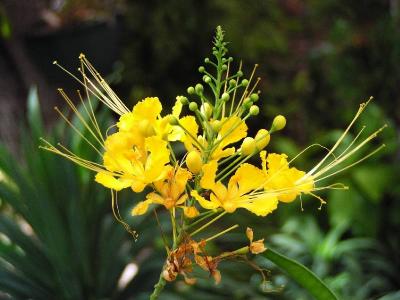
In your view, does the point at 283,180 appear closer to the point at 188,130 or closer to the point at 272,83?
the point at 188,130

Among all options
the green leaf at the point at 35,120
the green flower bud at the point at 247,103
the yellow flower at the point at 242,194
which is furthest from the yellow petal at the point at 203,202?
the green leaf at the point at 35,120

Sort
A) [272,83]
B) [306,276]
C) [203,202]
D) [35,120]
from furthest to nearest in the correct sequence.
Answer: [272,83]
[35,120]
[306,276]
[203,202]

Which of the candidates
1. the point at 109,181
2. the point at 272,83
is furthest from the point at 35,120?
the point at 272,83

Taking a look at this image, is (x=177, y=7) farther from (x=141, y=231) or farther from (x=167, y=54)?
(x=141, y=231)

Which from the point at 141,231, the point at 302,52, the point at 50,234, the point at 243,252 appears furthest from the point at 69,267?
the point at 302,52

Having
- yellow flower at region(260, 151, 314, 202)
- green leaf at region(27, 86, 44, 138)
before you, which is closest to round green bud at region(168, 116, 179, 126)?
yellow flower at region(260, 151, 314, 202)

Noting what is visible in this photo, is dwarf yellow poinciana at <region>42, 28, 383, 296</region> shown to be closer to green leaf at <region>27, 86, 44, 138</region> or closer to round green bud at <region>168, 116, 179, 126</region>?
round green bud at <region>168, 116, 179, 126</region>
